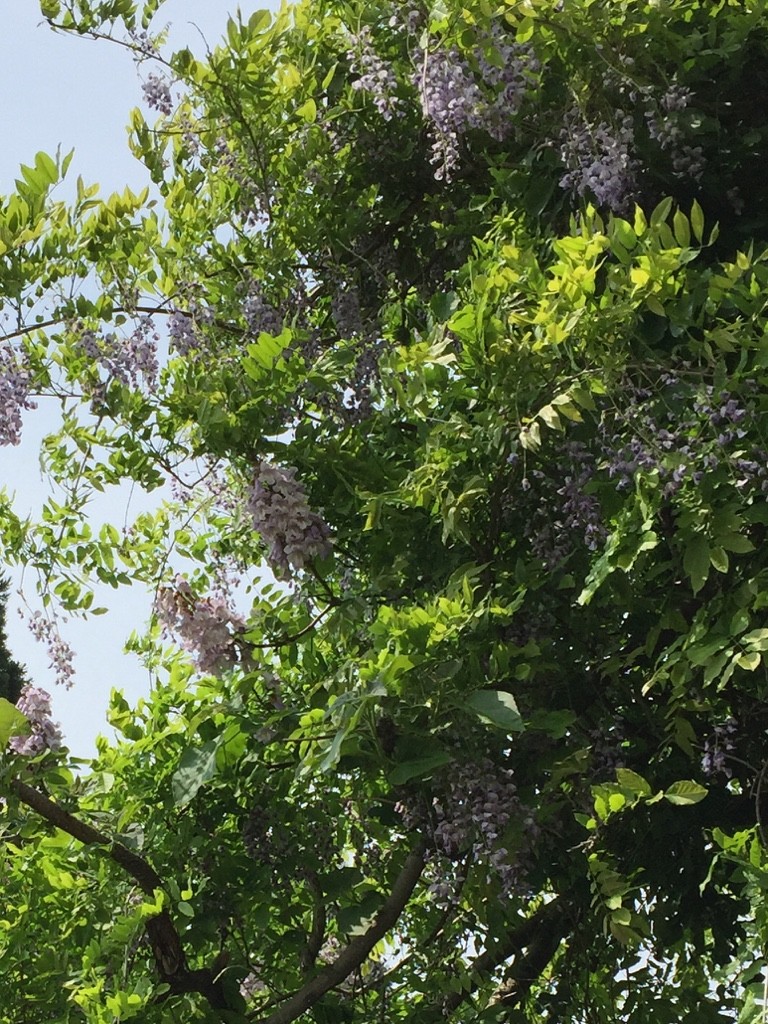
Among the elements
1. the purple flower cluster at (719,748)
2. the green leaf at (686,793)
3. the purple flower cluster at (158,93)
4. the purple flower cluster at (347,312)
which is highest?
the purple flower cluster at (158,93)

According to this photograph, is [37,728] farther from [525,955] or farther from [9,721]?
[525,955]

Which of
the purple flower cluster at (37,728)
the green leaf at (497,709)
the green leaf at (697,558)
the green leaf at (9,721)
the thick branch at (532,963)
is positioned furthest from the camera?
the thick branch at (532,963)

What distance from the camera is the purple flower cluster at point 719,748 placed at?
7.31ft

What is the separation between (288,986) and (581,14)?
6.85 ft

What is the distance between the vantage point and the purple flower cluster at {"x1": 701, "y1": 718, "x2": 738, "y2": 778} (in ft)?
7.31

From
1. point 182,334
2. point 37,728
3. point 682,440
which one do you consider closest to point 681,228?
point 682,440

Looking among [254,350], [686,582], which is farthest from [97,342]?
[686,582]

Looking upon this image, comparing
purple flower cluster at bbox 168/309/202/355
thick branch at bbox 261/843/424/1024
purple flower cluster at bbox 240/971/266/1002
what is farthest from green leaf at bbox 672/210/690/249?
purple flower cluster at bbox 240/971/266/1002

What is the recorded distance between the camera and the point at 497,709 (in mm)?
1935

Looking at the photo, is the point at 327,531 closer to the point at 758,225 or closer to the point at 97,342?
the point at 97,342

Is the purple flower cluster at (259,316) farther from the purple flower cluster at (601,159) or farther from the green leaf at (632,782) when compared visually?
the green leaf at (632,782)

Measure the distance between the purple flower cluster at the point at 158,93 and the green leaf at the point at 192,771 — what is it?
140cm

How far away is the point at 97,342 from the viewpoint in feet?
8.68

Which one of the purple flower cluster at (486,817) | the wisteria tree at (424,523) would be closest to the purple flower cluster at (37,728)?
the wisteria tree at (424,523)
